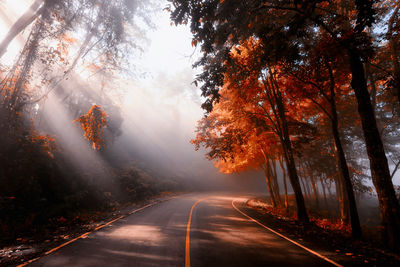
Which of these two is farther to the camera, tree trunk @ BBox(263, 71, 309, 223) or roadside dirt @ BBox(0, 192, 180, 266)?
tree trunk @ BBox(263, 71, 309, 223)

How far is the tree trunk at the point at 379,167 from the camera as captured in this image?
20.0 feet

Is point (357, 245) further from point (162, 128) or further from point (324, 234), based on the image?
point (162, 128)

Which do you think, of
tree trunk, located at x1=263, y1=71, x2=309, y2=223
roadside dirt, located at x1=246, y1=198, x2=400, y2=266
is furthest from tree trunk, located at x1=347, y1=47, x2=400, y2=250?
tree trunk, located at x1=263, y1=71, x2=309, y2=223

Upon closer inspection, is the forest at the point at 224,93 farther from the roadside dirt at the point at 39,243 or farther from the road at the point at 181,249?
the road at the point at 181,249

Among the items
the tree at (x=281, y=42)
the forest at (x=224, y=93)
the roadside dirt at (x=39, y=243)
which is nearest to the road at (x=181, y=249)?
the roadside dirt at (x=39, y=243)

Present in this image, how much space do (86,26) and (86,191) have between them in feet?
39.4

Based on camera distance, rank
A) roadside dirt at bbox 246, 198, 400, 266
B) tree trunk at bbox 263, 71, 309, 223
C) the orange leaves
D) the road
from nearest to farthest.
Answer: the road → roadside dirt at bbox 246, 198, 400, 266 → tree trunk at bbox 263, 71, 309, 223 → the orange leaves

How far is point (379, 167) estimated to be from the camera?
6.38 metres

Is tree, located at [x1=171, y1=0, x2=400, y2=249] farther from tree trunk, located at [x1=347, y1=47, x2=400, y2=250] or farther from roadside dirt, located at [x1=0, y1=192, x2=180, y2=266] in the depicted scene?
roadside dirt, located at [x1=0, y1=192, x2=180, y2=266]

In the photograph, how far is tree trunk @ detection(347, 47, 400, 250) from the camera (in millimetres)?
6086

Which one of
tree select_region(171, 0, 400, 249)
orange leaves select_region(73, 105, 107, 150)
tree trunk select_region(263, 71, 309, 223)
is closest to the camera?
tree select_region(171, 0, 400, 249)

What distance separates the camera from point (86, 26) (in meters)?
12.9

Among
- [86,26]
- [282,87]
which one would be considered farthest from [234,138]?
[86,26]

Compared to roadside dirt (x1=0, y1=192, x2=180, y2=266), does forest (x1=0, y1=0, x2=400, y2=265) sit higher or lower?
higher
